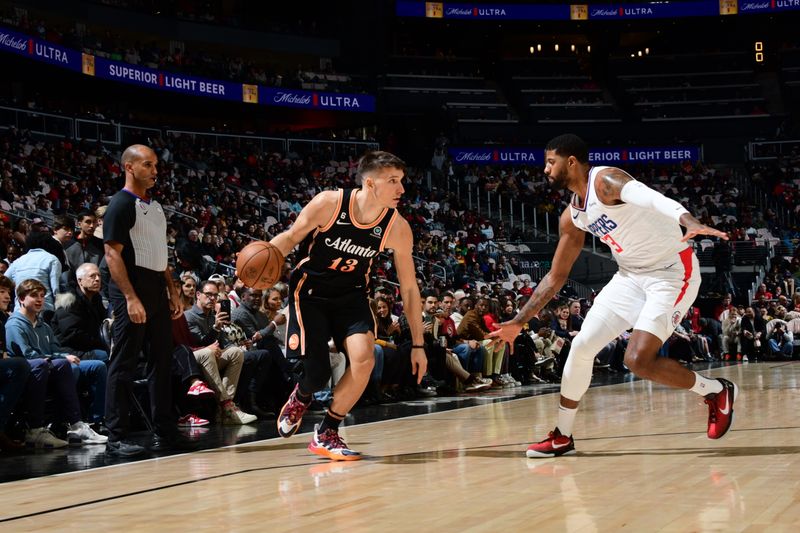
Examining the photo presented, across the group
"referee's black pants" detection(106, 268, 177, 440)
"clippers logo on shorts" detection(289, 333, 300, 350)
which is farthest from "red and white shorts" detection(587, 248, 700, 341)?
"referee's black pants" detection(106, 268, 177, 440)

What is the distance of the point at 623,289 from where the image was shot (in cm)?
522

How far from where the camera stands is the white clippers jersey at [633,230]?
5.03 meters

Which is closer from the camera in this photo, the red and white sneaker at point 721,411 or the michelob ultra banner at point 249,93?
the red and white sneaker at point 721,411

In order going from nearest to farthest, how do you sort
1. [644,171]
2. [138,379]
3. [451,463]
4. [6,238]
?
[451,463]
[138,379]
[6,238]
[644,171]

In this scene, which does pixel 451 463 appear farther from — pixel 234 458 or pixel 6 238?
pixel 6 238

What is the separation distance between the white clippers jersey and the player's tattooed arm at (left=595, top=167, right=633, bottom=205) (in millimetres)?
33

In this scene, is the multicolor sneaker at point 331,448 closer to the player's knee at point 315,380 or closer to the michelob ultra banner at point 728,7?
the player's knee at point 315,380

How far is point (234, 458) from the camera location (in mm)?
5383

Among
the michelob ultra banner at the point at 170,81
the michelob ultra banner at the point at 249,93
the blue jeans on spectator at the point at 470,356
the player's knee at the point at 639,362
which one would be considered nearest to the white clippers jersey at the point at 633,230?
the player's knee at the point at 639,362

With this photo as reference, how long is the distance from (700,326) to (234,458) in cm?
1697

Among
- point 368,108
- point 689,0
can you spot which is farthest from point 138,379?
point 689,0

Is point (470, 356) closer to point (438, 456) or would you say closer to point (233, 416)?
point (233, 416)

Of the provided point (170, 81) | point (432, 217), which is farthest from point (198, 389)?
point (170, 81)

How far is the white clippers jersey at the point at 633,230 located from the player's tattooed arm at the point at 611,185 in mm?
33
